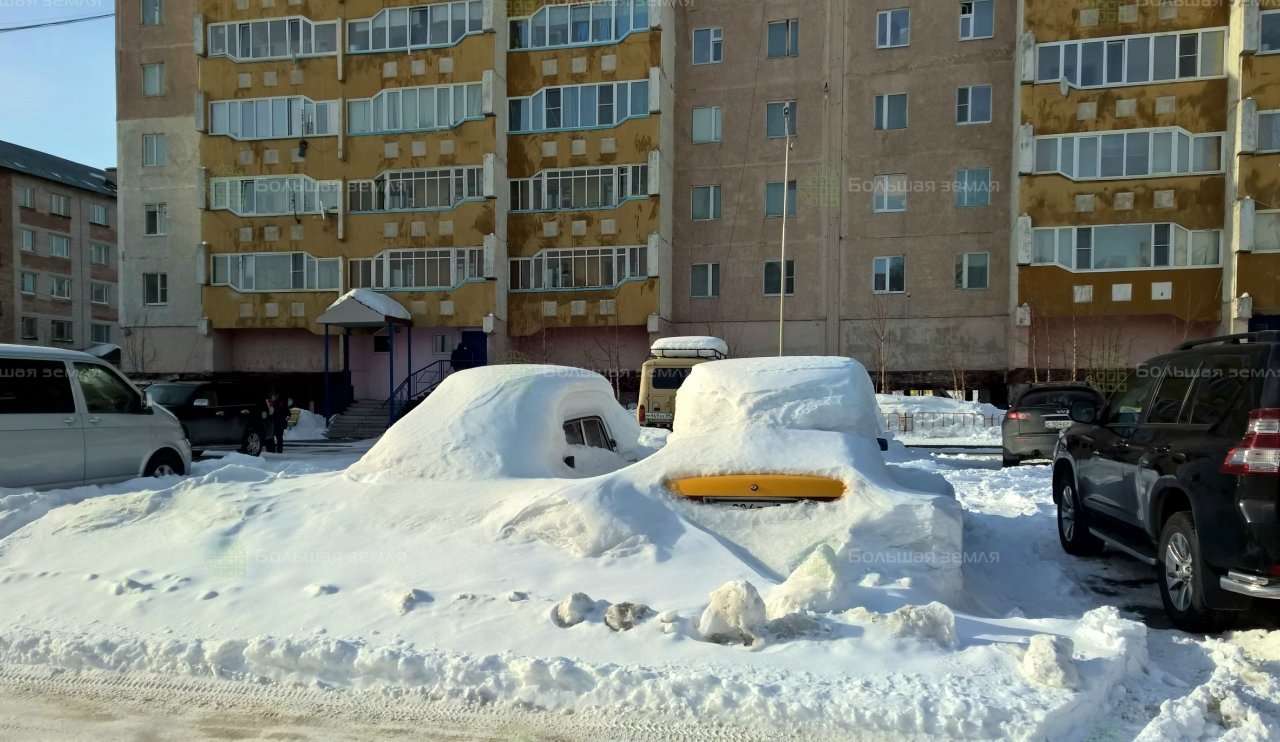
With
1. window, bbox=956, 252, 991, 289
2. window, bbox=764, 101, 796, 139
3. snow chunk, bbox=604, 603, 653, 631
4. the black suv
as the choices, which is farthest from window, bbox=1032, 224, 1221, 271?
snow chunk, bbox=604, 603, 653, 631

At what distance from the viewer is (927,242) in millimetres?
29750

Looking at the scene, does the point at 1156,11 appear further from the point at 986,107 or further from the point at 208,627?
the point at 208,627

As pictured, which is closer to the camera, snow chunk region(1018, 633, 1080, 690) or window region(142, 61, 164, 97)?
snow chunk region(1018, 633, 1080, 690)

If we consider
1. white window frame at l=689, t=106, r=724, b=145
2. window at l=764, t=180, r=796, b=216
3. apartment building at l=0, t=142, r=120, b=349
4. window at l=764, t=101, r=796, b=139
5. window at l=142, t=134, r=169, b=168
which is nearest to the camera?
window at l=764, t=101, r=796, b=139

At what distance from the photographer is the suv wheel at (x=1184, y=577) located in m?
4.71

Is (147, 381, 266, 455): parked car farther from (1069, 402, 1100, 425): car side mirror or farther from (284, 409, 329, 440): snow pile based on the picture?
(1069, 402, 1100, 425): car side mirror

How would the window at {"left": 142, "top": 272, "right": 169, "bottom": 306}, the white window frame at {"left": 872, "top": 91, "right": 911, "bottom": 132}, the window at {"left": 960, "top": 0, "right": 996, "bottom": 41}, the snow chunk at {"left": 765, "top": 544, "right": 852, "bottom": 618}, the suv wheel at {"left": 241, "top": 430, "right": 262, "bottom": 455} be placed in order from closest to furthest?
the snow chunk at {"left": 765, "top": 544, "right": 852, "bottom": 618}
the suv wheel at {"left": 241, "top": 430, "right": 262, "bottom": 455}
the window at {"left": 960, "top": 0, "right": 996, "bottom": 41}
the white window frame at {"left": 872, "top": 91, "right": 911, "bottom": 132}
the window at {"left": 142, "top": 272, "right": 169, "bottom": 306}

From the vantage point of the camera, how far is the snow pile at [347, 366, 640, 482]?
19.9ft

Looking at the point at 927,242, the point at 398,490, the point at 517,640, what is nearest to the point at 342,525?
the point at 398,490

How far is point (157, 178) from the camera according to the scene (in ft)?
115

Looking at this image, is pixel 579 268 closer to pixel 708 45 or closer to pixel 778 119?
pixel 778 119

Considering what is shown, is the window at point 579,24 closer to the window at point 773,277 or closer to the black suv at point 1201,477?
the window at point 773,277

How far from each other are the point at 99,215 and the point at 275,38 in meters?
30.8

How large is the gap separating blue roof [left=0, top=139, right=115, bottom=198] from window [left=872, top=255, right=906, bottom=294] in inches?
1897
